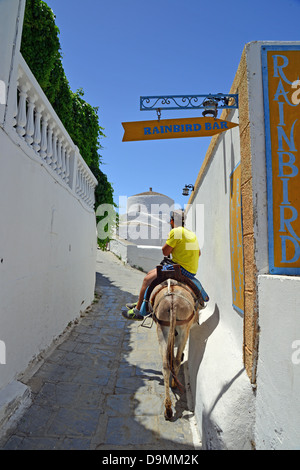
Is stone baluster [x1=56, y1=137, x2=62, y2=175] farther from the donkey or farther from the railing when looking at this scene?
the donkey

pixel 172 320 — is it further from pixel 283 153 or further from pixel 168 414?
pixel 283 153

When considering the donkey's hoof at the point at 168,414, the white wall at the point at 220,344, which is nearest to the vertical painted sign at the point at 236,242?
the white wall at the point at 220,344

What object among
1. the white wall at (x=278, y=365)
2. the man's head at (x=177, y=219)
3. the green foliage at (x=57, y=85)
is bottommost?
the white wall at (x=278, y=365)

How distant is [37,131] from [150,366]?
12.8ft

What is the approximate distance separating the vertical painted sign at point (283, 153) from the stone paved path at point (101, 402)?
81.9 inches

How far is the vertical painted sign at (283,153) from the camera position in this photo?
2322mm

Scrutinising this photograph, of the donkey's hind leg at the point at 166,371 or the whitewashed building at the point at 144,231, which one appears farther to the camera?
the whitewashed building at the point at 144,231

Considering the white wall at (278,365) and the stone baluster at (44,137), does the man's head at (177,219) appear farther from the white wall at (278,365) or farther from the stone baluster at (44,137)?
the white wall at (278,365)

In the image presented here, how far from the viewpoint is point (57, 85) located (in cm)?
836

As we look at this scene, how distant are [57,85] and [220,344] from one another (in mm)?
8387

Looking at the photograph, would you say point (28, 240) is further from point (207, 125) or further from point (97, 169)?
point (97, 169)

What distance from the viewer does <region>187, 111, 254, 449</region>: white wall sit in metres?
2.29

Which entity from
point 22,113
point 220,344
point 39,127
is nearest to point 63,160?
point 39,127

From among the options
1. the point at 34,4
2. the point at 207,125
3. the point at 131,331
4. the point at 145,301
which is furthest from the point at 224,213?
the point at 34,4
